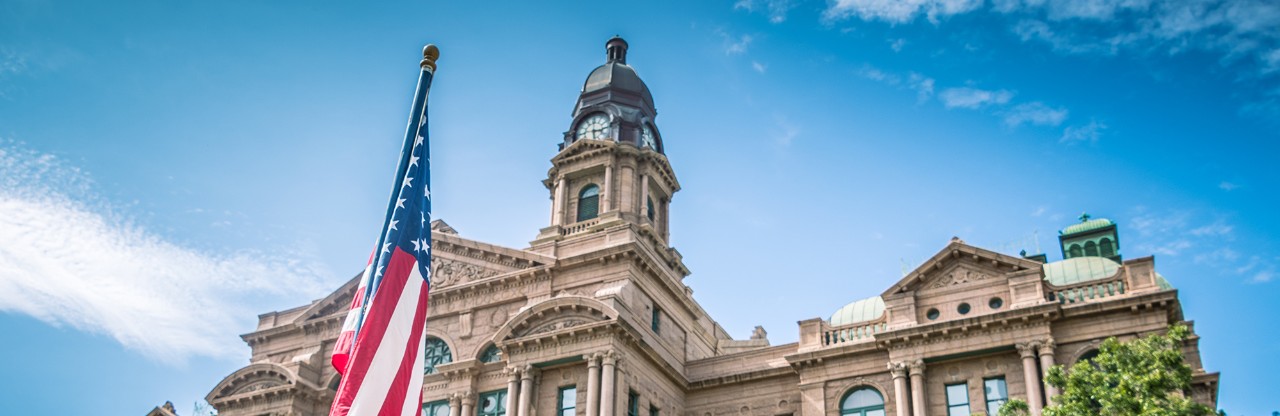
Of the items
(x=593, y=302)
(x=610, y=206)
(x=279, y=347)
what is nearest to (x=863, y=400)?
(x=593, y=302)

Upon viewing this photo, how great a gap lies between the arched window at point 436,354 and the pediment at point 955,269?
17.2 m

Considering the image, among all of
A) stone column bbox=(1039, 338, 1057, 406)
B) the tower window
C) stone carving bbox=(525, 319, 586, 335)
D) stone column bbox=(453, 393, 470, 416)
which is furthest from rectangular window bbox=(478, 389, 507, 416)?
the tower window

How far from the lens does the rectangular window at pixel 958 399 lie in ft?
104

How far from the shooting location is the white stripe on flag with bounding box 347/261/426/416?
15.2m

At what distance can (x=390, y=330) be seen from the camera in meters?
16.0

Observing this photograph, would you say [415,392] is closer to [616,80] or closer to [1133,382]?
[1133,382]

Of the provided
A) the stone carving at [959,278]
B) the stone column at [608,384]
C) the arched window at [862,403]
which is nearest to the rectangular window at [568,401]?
the stone column at [608,384]

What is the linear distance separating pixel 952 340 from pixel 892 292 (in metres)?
2.74

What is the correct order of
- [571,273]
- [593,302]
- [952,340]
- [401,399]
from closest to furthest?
[401,399]
[952,340]
[593,302]
[571,273]

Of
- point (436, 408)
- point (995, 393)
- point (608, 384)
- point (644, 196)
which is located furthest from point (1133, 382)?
point (644, 196)

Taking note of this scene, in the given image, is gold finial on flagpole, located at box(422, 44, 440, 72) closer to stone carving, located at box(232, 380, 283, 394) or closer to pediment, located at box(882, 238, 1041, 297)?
pediment, located at box(882, 238, 1041, 297)

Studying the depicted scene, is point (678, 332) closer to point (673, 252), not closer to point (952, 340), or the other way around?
point (673, 252)

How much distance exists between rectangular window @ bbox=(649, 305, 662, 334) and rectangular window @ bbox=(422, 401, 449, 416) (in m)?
8.76

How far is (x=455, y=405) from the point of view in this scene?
36719 millimetres
